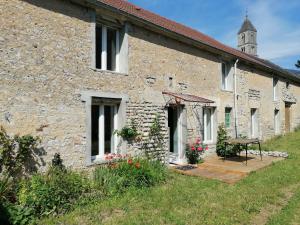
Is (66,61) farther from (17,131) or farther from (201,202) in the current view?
(201,202)

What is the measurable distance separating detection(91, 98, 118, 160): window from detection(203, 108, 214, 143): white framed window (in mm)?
5258

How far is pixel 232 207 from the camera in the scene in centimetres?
599

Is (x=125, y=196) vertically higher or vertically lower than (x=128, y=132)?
lower

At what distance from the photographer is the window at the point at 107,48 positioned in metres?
8.40

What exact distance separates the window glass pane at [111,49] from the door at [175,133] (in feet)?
10.6

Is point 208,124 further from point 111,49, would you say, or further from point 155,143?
point 111,49

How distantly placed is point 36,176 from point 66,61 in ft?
9.97

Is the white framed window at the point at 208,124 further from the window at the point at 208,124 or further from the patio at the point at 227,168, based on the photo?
the patio at the point at 227,168

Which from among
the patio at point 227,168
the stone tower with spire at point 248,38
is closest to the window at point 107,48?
the patio at point 227,168

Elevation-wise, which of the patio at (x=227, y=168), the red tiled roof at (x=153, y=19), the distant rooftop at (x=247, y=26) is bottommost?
the patio at (x=227, y=168)

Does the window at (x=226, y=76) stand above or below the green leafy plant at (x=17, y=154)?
above

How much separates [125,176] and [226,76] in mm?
9104

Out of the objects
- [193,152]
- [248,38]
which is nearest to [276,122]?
[193,152]

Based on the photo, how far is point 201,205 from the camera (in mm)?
6078
